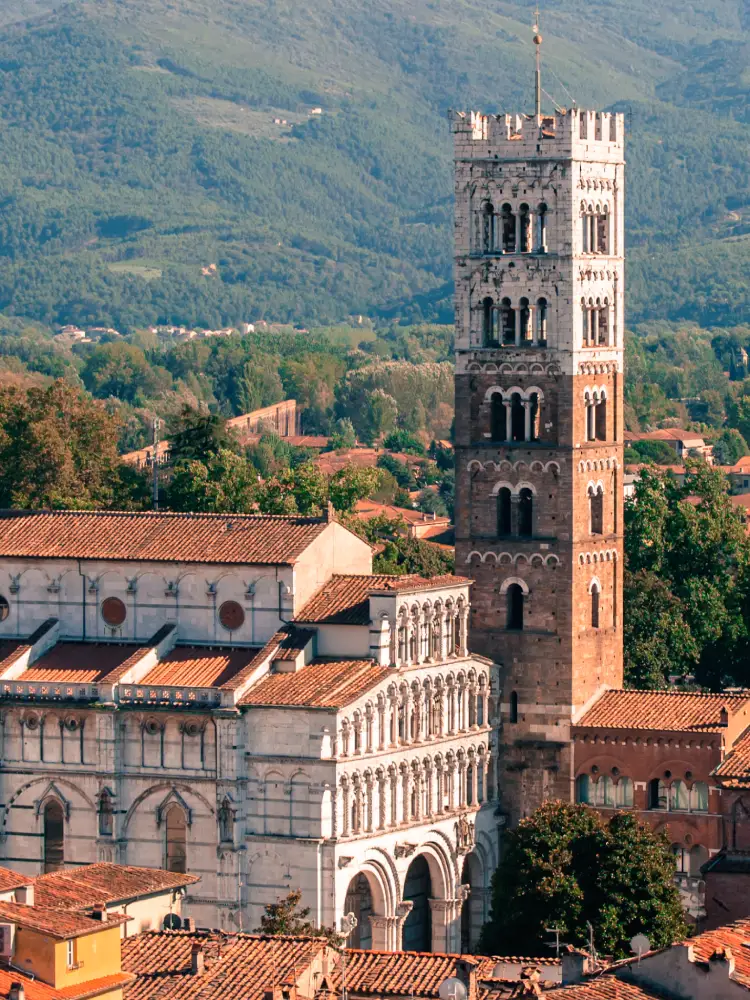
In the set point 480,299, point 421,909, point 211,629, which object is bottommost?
point 421,909

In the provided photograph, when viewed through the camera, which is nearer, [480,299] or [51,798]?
[51,798]

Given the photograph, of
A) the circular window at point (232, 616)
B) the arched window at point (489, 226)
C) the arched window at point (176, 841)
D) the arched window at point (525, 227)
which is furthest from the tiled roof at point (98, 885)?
the arched window at point (525, 227)

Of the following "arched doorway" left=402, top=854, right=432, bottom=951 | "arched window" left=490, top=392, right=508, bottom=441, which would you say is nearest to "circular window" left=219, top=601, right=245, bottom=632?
"arched doorway" left=402, top=854, right=432, bottom=951

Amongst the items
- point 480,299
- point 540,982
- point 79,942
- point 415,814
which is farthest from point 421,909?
point 79,942

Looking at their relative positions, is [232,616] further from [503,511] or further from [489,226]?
[489,226]

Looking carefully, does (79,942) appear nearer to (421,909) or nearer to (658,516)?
(421,909)

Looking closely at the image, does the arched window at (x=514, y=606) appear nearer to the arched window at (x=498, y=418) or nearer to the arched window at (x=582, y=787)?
the arched window at (x=498, y=418)
